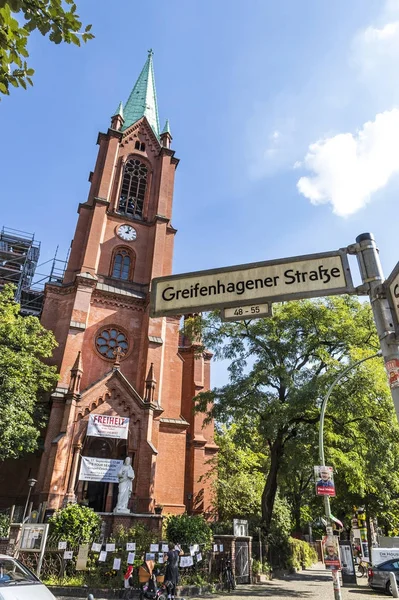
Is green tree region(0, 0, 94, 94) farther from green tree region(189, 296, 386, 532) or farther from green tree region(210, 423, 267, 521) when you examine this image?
green tree region(210, 423, 267, 521)

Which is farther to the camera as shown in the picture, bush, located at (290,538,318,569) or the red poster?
bush, located at (290,538,318,569)

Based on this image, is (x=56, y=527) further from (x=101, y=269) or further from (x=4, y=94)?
(x=101, y=269)

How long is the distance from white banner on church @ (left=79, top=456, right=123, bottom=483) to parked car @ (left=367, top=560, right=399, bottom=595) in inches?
476

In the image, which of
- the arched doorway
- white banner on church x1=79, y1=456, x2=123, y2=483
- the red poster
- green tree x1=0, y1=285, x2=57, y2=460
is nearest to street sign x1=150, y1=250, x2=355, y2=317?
the red poster

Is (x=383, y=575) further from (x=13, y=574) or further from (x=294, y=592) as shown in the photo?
(x=13, y=574)

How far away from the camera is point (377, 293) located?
3340mm

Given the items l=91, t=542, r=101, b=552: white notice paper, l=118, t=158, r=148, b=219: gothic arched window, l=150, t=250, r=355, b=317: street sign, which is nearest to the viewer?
l=150, t=250, r=355, b=317: street sign

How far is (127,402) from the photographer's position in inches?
952

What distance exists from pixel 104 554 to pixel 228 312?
536 inches

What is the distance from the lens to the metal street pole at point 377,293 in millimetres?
3168

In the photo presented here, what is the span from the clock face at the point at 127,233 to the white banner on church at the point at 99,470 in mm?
17029

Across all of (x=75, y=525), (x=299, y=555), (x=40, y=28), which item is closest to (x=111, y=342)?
(x=75, y=525)

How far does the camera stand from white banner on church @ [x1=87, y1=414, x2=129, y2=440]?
2248cm

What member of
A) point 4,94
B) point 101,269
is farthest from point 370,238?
point 101,269
